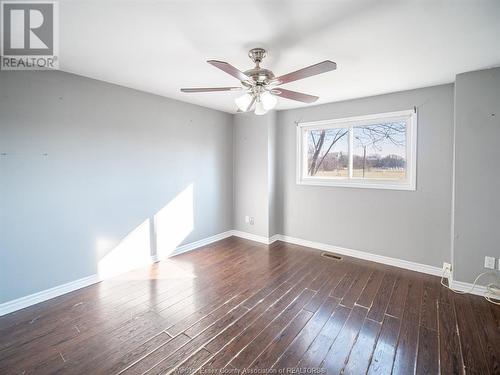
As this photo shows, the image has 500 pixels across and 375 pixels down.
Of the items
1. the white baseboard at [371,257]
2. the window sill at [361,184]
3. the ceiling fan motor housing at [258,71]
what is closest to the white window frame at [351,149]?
the window sill at [361,184]

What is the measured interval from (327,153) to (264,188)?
1.21 metres

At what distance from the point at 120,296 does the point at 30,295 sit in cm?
82

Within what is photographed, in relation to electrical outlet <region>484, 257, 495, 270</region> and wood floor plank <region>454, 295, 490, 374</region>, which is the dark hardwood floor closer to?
wood floor plank <region>454, 295, 490, 374</region>

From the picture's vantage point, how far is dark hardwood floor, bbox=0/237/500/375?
5.48ft

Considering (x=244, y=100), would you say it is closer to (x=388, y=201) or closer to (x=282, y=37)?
(x=282, y=37)

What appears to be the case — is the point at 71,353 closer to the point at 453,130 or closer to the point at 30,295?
the point at 30,295

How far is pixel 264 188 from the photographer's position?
13.8 feet

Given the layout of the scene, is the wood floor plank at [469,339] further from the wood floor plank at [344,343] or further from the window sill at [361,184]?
the window sill at [361,184]

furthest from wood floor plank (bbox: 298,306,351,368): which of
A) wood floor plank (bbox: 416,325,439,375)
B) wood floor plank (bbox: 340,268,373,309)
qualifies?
wood floor plank (bbox: 416,325,439,375)

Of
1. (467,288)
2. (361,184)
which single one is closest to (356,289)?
(467,288)

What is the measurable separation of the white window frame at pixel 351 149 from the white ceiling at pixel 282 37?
0.59 m

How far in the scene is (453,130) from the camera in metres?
2.80

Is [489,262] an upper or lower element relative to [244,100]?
lower

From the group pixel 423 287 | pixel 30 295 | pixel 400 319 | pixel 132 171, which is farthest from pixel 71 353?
pixel 423 287
